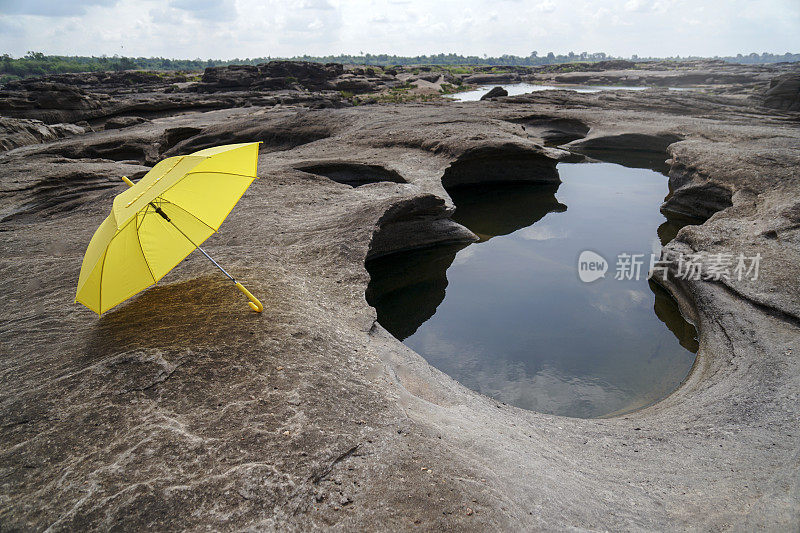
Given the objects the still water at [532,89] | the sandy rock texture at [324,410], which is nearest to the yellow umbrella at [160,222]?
the sandy rock texture at [324,410]

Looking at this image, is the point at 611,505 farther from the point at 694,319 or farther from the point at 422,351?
the point at 694,319

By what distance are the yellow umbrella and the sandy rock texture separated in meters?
0.57

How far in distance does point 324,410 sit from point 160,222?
2531mm

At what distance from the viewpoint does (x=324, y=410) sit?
3.89m

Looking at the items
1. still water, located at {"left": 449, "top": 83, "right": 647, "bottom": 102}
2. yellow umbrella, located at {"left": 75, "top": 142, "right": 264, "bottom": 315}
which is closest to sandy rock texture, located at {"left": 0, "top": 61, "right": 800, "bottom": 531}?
yellow umbrella, located at {"left": 75, "top": 142, "right": 264, "bottom": 315}

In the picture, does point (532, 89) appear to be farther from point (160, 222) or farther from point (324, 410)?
point (324, 410)

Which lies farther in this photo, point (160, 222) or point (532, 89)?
point (532, 89)

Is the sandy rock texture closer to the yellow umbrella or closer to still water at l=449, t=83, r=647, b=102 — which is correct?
the yellow umbrella

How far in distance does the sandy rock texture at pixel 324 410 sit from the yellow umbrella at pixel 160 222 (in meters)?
0.57

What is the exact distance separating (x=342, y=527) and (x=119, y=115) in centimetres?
2796

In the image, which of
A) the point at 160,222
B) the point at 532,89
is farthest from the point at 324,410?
the point at 532,89

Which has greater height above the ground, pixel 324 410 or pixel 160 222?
pixel 160 222

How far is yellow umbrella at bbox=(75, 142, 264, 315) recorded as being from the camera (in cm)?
433

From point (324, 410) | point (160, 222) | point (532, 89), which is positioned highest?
point (160, 222)
